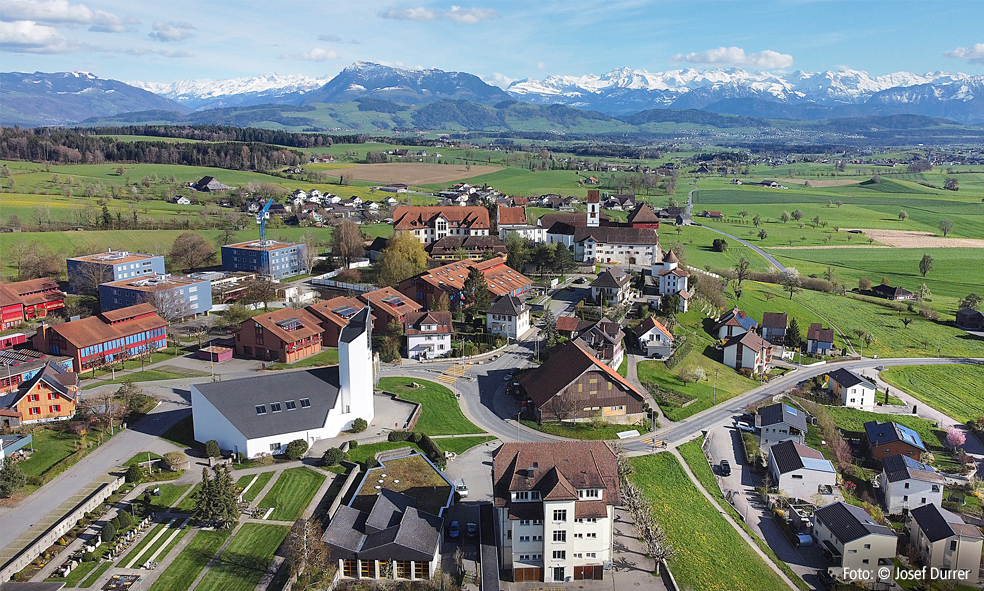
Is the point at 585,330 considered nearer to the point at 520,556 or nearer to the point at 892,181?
the point at 520,556

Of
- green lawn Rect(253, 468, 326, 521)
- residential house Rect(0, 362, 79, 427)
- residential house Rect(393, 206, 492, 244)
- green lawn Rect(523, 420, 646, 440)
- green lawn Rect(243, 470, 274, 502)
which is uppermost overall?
residential house Rect(393, 206, 492, 244)

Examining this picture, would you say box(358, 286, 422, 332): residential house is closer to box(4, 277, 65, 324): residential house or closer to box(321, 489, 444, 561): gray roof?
box(4, 277, 65, 324): residential house

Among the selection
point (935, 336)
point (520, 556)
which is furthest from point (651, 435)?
point (935, 336)

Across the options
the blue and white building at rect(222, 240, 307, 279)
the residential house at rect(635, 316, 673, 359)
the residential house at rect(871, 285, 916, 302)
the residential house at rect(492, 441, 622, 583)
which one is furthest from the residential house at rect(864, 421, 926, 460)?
the blue and white building at rect(222, 240, 307, 279)

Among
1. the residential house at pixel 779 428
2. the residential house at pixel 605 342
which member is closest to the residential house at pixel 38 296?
the residential house at pixel 605 342

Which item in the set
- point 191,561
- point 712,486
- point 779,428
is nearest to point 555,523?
point 712,486
